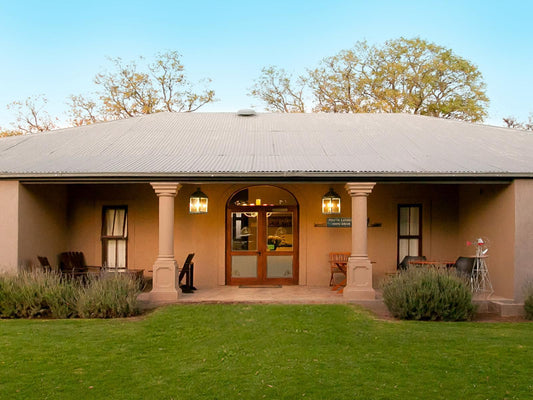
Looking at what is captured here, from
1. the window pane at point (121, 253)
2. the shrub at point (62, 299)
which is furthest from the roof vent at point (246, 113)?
the shrub at point (62, 299)

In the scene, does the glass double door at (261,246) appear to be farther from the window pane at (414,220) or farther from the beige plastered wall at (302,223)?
the window pane at (414,220)

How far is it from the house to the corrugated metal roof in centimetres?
5

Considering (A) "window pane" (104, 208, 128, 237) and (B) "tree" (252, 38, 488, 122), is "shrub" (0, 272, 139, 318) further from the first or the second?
(B) "tree" (252, 38, 488, 122)

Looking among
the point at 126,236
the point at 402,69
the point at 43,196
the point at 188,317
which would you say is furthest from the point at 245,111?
the point at 402,69

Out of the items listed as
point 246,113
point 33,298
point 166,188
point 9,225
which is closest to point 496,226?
point 166,188

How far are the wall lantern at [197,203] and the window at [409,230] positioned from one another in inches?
201

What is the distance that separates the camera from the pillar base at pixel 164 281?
32.9 ft

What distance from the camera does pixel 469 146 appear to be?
12.1 m

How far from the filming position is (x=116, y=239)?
12.6m

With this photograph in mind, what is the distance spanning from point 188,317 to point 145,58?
2337 centimetres

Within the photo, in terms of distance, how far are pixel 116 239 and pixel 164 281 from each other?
315cm

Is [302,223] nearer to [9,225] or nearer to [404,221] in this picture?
[404,221]

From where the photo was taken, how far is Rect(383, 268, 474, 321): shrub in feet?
28.9

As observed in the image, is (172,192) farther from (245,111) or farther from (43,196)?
(245,111)
